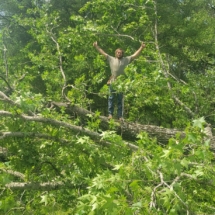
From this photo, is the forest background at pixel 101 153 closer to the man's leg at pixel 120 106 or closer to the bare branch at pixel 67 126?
the bare branch at pixel 67 126

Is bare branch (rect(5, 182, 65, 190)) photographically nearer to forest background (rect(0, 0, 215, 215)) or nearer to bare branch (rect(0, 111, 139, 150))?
forest background (rect(0, 0, 215, 215))

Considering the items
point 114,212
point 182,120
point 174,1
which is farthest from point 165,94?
point 174,1

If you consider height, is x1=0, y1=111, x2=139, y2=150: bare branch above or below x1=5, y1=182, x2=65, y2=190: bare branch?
above

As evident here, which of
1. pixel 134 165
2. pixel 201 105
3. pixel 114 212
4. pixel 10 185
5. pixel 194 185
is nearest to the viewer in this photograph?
pixel 114 212

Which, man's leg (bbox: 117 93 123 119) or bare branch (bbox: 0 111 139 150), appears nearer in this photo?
bare branch (bbox: 0 111 139 150)

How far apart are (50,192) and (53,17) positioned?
24.0 ft

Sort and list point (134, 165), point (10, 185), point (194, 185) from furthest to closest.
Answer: point (194, 185) < point (10, 185) < point (134, 165)

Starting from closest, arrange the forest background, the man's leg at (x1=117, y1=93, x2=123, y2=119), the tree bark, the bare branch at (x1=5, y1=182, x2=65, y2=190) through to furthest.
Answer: the forest background → the bare branch at (x1=5, y1=182, x2=65, y2=190) → the tree bark → the man's leg at (x1=117, y1=93, x2=123, y2=119)

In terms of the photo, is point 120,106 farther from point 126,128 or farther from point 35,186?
point 35,186

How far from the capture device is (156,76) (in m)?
5.35

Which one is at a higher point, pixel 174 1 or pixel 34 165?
pixel 174 1

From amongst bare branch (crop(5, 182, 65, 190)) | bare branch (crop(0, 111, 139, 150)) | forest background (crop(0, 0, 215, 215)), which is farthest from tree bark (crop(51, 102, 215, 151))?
bare branch (crop(5, 182, 65, 190))

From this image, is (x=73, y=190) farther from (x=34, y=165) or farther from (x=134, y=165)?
(x=134, y=165)

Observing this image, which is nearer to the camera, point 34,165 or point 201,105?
point 34,165
